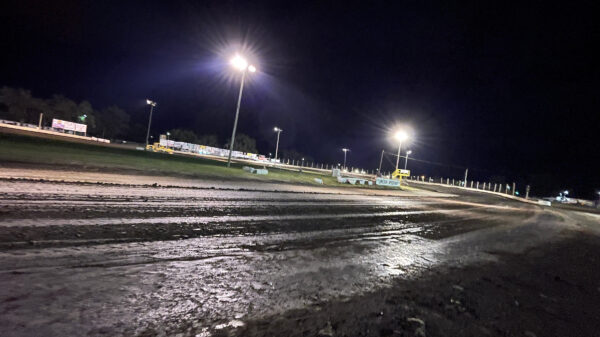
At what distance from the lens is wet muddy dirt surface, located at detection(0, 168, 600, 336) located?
102 inches

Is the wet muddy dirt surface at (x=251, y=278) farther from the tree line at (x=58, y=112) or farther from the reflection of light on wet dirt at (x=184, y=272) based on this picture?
the tree line at (x=58, y=112)

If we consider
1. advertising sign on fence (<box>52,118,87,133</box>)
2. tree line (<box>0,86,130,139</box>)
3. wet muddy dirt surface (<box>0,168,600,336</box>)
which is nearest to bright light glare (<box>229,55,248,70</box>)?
wet muddy dirt surface (<box>0,168,600,336</box>)

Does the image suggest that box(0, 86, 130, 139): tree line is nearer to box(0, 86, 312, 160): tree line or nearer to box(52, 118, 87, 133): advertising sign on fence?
box(0, 86, 312, 160): tree line

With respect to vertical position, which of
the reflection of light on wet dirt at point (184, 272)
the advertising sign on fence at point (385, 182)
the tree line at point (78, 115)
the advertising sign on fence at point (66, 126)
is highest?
the tree line at point (78, 115)

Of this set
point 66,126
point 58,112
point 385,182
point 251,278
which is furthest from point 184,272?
point 58,112

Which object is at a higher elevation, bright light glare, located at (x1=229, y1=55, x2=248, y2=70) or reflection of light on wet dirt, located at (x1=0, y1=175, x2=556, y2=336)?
bright light glare, located at (x1=229, y1=55, x2=248, y2=70)

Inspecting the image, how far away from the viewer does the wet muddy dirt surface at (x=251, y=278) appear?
259 centimetres

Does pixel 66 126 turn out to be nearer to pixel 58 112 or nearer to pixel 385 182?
pixel 58 112

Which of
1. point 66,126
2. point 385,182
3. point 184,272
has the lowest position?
point 184,272

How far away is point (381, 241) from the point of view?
6637mm

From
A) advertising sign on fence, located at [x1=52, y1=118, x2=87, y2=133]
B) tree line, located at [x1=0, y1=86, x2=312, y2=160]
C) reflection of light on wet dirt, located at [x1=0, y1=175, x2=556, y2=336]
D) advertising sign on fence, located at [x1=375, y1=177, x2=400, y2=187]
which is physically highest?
tree line, located at [x1=0, y1=86, x2=312, y2=160]

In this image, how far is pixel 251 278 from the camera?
3.69 metres

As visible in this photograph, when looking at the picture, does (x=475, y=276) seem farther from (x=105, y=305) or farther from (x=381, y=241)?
(x=105, y=305)

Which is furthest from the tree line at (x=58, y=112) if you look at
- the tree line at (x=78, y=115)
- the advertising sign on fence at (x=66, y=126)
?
the advertising sign on fence at (x=66, y=126)
